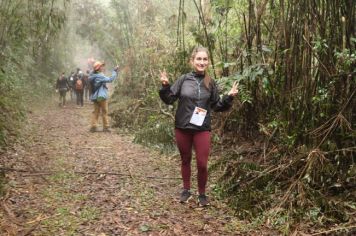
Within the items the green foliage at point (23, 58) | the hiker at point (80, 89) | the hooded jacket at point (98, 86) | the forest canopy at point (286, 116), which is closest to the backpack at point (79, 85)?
the hiker at point (80, 89)

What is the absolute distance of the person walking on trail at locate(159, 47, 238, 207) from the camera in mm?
5047

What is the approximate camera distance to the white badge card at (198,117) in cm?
503

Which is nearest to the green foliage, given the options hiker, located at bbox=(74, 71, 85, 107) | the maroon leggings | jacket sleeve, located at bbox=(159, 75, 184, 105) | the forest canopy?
the forest canopy

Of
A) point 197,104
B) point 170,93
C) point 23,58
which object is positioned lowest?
point 197,104

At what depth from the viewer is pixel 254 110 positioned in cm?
721

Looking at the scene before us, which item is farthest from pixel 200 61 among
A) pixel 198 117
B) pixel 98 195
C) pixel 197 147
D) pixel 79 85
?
pixel 79 85

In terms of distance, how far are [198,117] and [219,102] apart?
330 mm

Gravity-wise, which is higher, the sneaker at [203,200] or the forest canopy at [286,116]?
the forest canopy at [286,116]

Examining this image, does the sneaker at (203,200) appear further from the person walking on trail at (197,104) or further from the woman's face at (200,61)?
the woman's face at (200,61)

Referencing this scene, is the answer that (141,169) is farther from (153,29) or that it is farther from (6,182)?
(153,29)

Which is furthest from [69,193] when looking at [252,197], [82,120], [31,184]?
[82,120]

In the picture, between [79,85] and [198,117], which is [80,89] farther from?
[198,117]

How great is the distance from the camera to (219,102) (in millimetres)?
5164

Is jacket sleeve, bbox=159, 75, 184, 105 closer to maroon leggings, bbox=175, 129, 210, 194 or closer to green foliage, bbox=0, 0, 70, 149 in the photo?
maroon leggings, bbox=175, 129, 210, 194
